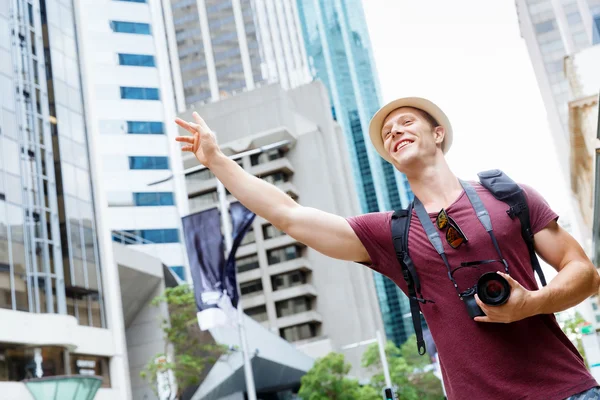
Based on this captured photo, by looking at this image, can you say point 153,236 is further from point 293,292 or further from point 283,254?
point 283,254

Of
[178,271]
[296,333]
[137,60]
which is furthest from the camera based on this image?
[296,333]

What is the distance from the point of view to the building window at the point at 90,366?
3030 centimetres

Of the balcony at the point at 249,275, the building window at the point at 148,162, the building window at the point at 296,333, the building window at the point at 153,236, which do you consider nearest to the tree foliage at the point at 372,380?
the building window at the point at 153,236

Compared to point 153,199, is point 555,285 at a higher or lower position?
lower

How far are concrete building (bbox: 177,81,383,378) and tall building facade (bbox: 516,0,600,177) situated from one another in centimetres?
3480

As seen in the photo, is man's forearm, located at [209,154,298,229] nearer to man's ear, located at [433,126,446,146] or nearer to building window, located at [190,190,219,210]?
man's ear, located at [433,126,446,146]

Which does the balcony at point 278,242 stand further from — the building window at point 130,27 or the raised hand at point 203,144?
the raised hand at point 203,144

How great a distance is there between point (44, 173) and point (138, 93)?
102 feet

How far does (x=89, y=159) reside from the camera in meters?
35.6

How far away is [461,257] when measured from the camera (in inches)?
90.4

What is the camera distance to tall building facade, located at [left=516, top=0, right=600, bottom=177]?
4173 inches

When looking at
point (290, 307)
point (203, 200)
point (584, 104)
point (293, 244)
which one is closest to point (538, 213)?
point (584, 104)

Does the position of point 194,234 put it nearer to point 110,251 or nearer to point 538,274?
point 110,251

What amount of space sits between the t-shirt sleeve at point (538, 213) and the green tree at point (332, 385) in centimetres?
4466
